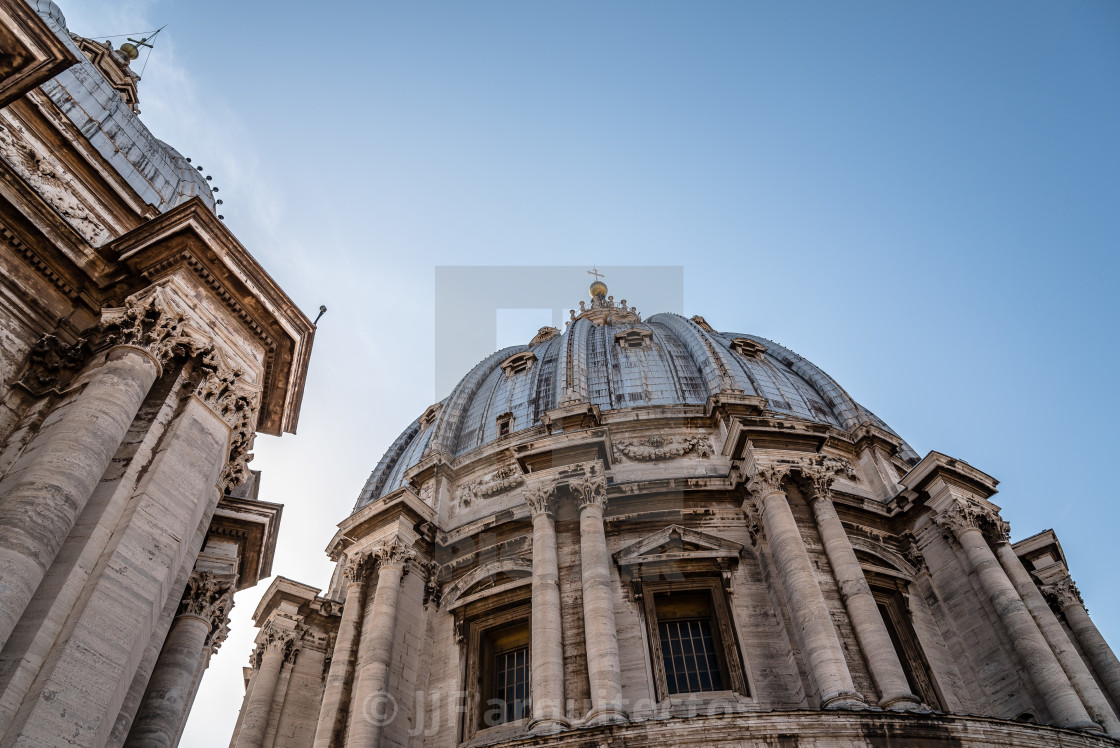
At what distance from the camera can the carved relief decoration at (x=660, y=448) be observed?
26.0 metres

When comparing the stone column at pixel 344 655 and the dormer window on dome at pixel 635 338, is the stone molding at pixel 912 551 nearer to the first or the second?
the dormer window on dome at pixel 635 338

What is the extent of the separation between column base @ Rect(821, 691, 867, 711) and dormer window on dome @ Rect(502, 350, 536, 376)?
24185 millimetres

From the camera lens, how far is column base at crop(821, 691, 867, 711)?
1548cm

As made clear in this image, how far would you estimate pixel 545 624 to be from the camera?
19.0 m

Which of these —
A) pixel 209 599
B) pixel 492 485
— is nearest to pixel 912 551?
pixel 492 485

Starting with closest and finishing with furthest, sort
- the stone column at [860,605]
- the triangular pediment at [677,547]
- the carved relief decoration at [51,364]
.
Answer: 1. the carved relief decoration at [51,364]
2. the stone column at [860,605]
3. the triangular pediment at [677,547]

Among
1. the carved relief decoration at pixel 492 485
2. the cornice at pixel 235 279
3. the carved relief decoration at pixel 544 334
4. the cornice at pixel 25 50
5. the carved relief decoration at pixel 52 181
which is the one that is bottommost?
the cornice at pixel 235 279

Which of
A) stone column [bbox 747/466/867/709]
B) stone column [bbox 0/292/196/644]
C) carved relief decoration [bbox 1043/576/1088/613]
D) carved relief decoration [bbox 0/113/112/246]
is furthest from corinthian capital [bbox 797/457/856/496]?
carved relief decoration [bbox 0/113/112/246]

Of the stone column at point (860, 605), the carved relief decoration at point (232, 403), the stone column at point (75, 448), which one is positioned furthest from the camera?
the stone column at point (860, 605)

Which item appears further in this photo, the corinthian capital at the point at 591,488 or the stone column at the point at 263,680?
the stone column at the point at 263,680

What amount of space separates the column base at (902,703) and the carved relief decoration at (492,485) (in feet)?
43.2

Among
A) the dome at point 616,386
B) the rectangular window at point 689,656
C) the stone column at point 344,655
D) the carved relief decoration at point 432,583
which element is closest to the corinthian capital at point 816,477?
the rectangular window at point 689,656

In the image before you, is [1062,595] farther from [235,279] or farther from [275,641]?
[235,279]

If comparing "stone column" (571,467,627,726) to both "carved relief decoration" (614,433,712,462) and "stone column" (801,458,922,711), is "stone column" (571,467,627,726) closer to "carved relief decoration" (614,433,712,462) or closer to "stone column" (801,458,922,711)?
"carved relief decoration" (614,433,712,462)
